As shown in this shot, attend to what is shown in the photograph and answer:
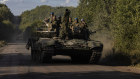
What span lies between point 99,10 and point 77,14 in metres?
4.09

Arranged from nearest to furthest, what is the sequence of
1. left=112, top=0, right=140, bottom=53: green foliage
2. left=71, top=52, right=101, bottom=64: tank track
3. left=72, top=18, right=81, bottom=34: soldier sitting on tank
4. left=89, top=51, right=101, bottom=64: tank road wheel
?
left=89, top=51, right=101, bottom=64: tank road wheel < left=71, top=52, right=101, bottom=64: tank track < left=72, top=18, right=81, bottom=34: soldier sitting on tank < left=112, top=0, right=140, bottom=53: green foliage

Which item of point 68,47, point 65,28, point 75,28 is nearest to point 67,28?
point 65,28

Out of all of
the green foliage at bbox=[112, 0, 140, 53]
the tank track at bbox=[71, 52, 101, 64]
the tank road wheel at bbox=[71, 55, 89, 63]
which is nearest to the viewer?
the tank track at bbox=[71, 52, 101, 64]

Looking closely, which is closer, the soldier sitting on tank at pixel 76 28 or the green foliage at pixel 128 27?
the soldier sitting on tank at pixel 76 28

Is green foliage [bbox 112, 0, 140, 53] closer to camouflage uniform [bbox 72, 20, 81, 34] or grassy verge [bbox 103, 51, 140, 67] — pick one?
grassy verge [bbox 103, 51, 140, 67]

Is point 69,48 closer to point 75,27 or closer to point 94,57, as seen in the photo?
point 94,57

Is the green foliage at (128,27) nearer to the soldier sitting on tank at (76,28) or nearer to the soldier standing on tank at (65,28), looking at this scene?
the soldier sitting on tank at (76,28)

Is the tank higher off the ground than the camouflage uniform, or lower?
lower

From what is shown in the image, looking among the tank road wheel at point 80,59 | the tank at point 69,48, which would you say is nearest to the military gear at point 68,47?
the tank at point 69,48

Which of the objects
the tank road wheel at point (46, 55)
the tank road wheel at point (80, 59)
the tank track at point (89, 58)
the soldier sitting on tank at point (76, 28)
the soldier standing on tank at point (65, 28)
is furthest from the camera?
the tank road wheel at point (80, 59)

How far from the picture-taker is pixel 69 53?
1823 centimetres

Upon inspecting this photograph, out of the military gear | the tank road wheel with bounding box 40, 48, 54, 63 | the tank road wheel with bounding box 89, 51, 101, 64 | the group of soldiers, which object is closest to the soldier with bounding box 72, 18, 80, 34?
the group of soldiers

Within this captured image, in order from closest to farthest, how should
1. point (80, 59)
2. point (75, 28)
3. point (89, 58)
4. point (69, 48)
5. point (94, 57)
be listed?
point (69, 48)
point (94, 57)
point (89, 58)
point (75, 28)
point (80, 59)

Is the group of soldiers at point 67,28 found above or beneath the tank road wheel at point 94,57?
above
